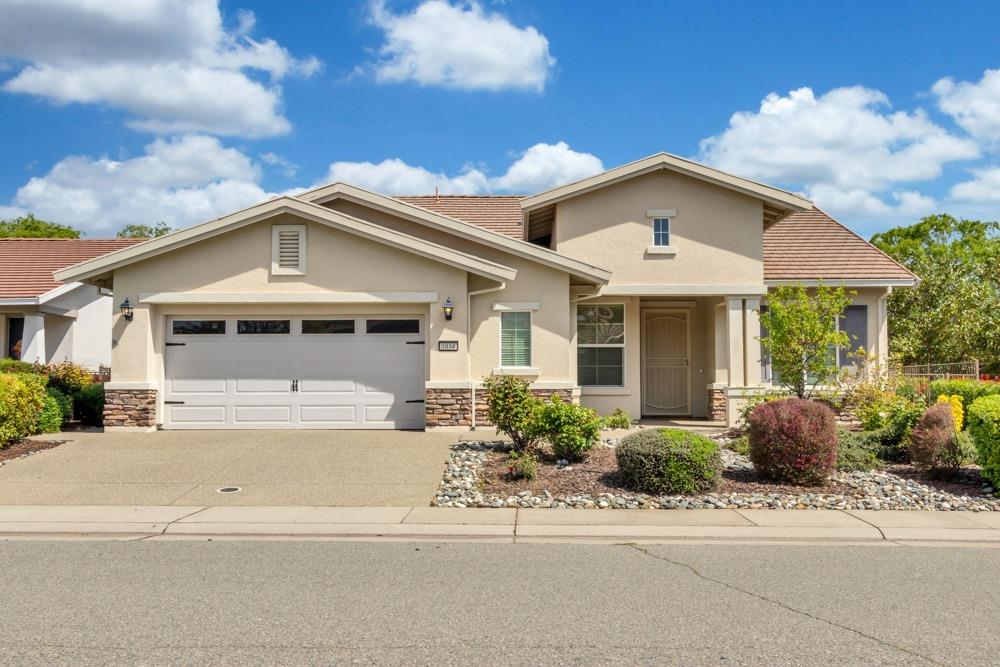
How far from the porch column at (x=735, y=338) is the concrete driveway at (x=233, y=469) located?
6.41m

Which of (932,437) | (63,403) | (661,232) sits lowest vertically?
(932,437)

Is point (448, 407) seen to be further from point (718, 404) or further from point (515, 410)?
point (718, 404)

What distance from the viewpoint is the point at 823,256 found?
742 inches

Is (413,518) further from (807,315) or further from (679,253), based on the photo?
(679,253)

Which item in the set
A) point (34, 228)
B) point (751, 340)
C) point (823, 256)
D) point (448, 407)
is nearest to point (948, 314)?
point (823, 256)

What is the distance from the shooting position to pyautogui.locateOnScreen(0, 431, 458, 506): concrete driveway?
33.0 feet

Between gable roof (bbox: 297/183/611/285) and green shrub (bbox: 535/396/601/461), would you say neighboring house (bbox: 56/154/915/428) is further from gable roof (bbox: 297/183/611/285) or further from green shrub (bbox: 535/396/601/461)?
green shrub (bbox: 535/396/601/461)

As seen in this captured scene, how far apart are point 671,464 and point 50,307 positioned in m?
18.8

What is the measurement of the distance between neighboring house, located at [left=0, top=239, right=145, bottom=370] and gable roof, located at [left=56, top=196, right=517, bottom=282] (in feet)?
20.3

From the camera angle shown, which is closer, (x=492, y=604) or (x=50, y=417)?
(x=492, y=604)

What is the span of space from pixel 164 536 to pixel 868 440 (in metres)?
9.91

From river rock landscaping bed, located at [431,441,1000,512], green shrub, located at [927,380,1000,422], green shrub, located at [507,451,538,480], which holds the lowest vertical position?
river rock landscaping bed, located at [431,441,1000,512]

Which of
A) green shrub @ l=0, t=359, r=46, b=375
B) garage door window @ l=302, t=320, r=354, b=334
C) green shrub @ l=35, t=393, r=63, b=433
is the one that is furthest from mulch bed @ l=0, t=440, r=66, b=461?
garage door window @ l=302, t=320, r=354, b=334

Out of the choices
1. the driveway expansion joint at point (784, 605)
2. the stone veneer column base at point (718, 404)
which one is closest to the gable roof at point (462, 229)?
the stone veneer column base at point (718, 404)
